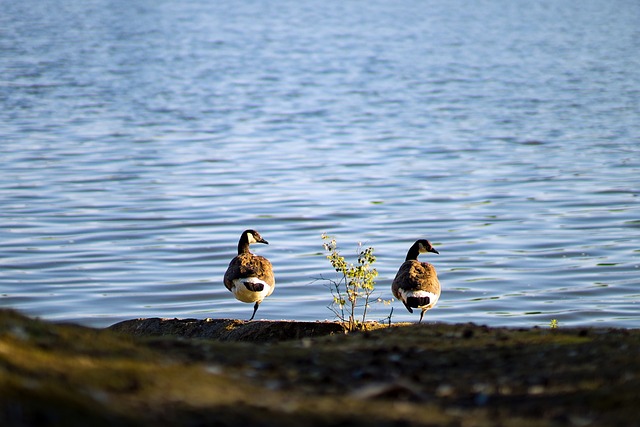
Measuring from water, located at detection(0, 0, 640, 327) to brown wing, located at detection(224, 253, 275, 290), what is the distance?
1563 millimetres

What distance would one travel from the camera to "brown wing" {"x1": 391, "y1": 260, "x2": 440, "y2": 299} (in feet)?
45.7

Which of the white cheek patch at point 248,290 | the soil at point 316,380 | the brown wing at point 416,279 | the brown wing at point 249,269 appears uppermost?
the soil at point 316,380

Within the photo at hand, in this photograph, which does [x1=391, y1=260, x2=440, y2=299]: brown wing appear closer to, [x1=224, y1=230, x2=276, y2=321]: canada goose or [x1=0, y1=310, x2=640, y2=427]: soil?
[x1=224, y1=230, x2=276, y2=321]: canada goose

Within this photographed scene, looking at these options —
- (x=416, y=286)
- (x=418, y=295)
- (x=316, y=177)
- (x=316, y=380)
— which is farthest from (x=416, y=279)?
(x=316, y=177)

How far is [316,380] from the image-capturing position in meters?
7.14

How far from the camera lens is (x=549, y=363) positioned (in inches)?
316

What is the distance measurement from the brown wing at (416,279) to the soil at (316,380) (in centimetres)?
439

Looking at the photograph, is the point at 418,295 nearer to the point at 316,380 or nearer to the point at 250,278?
the point at 250,278

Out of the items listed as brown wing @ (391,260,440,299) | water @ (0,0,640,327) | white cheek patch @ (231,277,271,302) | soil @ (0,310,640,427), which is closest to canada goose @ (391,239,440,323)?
brown wing @ (391,260,440,299)

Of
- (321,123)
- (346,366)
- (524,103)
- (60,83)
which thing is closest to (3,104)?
(60,83)

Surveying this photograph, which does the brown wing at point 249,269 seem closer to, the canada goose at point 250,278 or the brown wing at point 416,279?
the canada goose at point 250,278

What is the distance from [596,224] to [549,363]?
49.8 ft

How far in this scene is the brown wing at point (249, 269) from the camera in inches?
590

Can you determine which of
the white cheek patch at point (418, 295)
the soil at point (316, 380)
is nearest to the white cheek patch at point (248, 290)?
the white cheek patch at point (418, 295)
